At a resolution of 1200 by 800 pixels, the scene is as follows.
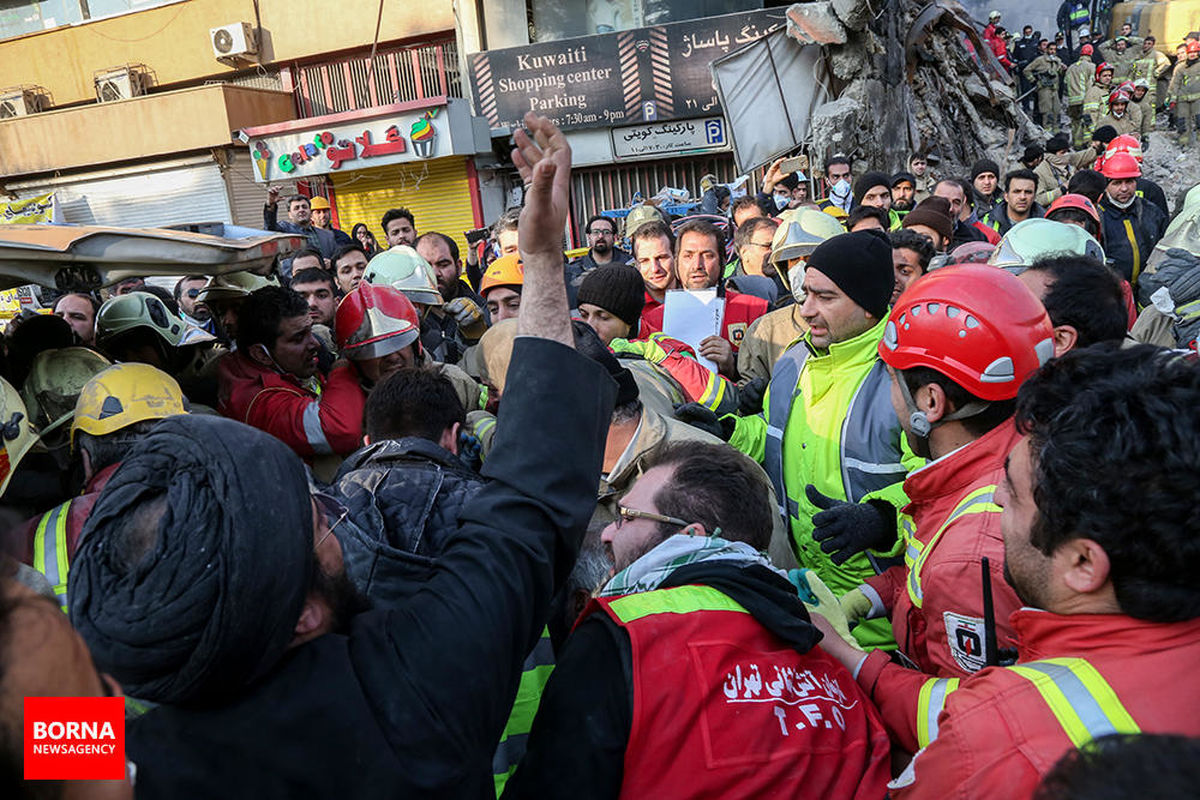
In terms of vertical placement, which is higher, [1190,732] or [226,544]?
[226,544]

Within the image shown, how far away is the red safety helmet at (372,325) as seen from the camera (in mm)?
3527

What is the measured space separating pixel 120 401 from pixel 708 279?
3.53 metres

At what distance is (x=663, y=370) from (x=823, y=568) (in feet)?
3.64

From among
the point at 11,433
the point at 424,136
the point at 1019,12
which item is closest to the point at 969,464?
the point at 11,433

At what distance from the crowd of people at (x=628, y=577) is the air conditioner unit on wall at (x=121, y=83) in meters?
21.8

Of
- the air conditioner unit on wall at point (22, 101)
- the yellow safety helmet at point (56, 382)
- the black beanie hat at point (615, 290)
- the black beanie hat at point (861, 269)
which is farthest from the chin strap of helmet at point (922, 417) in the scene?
the air conditioner unit on wall at point (22, 101)

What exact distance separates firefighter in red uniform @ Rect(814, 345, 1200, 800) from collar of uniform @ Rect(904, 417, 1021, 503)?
669mm

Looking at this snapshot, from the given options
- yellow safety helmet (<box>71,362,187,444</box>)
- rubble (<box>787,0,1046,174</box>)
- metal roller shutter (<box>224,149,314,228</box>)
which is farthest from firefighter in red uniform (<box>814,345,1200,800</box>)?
metal roller shutter (<box>224,149,314,228</box>)

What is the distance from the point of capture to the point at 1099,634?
125cm

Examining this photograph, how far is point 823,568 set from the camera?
298cm

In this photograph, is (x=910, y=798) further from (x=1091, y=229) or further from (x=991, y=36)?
(x=991, y=36)

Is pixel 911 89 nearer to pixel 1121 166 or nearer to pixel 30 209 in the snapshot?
pixel 1121 166

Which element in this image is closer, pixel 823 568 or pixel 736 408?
pixel 823 568

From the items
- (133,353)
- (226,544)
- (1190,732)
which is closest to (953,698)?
(1190,732)
